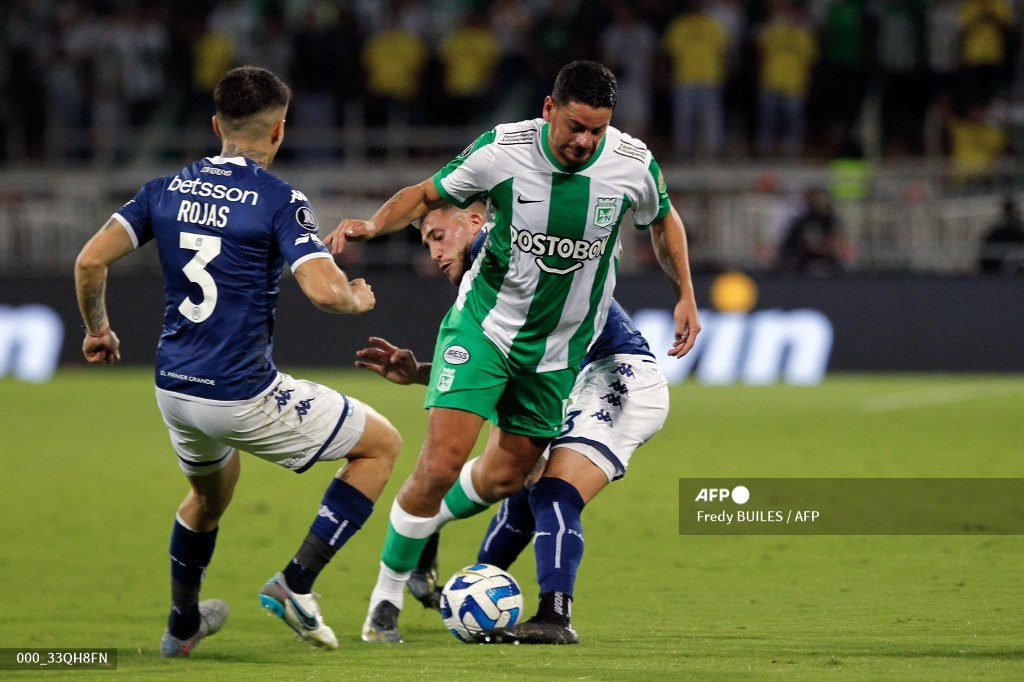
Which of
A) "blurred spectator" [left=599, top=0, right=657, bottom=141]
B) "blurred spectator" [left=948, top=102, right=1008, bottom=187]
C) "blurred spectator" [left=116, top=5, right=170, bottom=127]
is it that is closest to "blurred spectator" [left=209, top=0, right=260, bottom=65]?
"blurred spectator" [left=116, top=5, right=170, bottom=127]

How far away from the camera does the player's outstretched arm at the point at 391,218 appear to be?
5.57 meters

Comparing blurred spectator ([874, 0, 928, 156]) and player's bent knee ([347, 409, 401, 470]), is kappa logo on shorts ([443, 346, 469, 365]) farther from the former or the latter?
blurred spectator ([874, 0, 928, 156])

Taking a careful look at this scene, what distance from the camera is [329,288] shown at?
17.3ft

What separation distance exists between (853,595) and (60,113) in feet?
59.0

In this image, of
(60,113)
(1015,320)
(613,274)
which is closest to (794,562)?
(613,274)

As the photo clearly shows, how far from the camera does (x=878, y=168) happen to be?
18.9 m

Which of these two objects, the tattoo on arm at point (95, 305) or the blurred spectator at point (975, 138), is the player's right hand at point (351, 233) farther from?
the blurred spectator at point (975, 138)

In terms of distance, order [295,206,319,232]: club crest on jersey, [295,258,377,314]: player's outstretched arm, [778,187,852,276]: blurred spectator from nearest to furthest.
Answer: [295,258,377,314]: player's outstretched arm
[295,206,319,232]: club crest on jersey
[778,187,852,276]: blurred spectator

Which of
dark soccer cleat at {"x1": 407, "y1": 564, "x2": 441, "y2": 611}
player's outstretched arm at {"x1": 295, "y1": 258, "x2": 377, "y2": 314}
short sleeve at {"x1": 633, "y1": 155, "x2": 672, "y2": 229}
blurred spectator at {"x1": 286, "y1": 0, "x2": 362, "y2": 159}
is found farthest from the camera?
blurred spectator at {"x1": 286, "y1": 0, "x2": 362, "y2": 159}

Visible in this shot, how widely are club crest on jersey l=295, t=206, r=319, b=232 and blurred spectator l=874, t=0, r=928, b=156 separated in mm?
15356

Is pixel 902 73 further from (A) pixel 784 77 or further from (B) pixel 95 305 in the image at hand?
(B) pixel 95 305

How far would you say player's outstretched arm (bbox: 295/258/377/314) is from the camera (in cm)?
528

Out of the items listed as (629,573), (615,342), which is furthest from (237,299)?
(629,573)

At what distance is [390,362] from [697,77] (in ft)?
46.8
